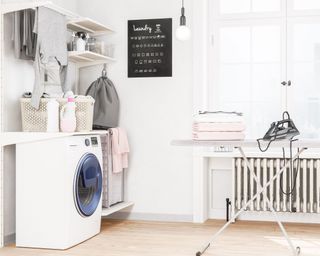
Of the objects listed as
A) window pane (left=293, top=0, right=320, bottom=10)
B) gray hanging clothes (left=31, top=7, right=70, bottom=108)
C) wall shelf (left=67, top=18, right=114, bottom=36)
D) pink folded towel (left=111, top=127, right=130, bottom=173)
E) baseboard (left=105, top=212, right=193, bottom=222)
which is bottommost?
baseboard (left=105, top=212, right=193, bottom=222)

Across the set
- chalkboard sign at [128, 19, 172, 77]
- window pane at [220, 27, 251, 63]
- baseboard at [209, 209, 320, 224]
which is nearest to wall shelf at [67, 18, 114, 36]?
chalkboard sign at [128, 19, 172, 77]

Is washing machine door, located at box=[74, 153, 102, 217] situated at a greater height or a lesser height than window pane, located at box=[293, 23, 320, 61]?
lesser

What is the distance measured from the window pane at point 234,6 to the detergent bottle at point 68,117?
186 cm

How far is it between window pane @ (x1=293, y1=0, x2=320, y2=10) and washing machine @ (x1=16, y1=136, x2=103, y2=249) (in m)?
2.41

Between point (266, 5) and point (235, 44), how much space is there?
0.46 m

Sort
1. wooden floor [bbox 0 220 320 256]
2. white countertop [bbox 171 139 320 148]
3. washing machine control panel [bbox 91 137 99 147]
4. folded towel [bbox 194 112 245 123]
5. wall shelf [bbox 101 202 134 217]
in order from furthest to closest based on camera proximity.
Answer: wall shelf [bbox 101 202 134 217]
washing machine control panel [bbox 91 137 99 147]
wooden floor [bbox 0 220 320 256]
folded towel [bbox 194 112 245 123]
white countertop [bbox 171 139 320 148]

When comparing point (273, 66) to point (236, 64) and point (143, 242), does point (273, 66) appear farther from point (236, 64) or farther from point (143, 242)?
point (143, 242)

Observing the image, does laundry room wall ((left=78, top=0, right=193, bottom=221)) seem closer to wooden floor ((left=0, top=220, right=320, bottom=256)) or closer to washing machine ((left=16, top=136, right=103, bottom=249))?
wooden floor ((left=0, top=220, right=320, bottom=256))

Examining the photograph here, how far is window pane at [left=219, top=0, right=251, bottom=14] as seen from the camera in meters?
4.91

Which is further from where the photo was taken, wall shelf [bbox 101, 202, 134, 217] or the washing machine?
wall shelf [bbox 101, 202, 134, 217]

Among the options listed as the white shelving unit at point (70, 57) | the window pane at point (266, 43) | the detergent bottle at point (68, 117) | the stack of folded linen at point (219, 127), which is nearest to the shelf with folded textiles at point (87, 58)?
the white shelving unit at point (70, 57)

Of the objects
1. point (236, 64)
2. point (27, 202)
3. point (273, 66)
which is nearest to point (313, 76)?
point (273, 66)

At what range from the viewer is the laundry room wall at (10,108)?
3877 millimetres

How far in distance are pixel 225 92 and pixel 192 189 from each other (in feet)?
3.18
